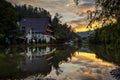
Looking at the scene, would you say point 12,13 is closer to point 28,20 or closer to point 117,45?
point 28,20

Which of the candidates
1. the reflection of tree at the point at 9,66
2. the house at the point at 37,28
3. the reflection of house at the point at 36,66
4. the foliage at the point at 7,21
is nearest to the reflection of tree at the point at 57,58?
the reflection of house at the point at 36,66

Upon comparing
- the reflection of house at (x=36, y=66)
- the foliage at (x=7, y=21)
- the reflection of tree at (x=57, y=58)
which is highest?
the foliage at (x=7, y=21)

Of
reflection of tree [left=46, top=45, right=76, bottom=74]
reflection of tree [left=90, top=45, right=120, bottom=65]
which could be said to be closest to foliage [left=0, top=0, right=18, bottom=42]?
reflection of tree [left=90, top=45, right=120, bottom=65]

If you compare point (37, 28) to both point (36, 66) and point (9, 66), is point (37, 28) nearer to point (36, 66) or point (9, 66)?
point (36, 66)

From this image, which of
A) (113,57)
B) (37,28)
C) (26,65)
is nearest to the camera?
(26,65)

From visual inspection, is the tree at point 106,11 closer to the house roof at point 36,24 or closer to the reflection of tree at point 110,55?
the reflection of tree at point 110,55

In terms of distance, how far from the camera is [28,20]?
126 meters

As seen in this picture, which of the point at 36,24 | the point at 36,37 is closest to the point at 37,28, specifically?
the point at 36,24

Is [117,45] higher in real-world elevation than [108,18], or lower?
lower

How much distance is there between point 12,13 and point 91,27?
72.7 m

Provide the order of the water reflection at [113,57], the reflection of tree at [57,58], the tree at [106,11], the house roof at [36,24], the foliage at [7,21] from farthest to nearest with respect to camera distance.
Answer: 1. the house roof at [36,24]
2. the foliage at [7,21]
3. the reflection of tree at [57,58]
4. the water reflection at [113,57]
5. the tree at [106,11]

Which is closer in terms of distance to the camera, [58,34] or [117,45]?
[117,45]

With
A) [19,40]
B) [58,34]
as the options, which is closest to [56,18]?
[58,34]

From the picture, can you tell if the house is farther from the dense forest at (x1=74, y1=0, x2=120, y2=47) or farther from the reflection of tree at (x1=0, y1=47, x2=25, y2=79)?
the dense forest at (x1=74, y1=0, x2=120, y2=47)
